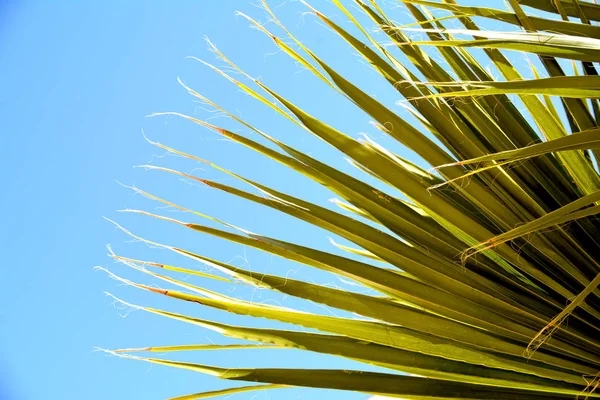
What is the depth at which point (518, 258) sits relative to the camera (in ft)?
3.11

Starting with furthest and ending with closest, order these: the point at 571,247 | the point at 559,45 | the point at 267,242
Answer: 1. the point at 571,247
2. the point at 267,242
3. the point at 559,45

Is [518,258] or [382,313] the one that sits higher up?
[518,258]

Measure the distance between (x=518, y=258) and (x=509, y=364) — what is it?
0.59 ft

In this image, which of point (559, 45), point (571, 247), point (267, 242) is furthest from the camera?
point (571, 247)

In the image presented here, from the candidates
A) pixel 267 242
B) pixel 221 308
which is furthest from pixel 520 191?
pixel 221 308

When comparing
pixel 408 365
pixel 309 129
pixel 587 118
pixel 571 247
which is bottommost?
pixel 408 365

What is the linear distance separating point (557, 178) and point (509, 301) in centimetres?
28

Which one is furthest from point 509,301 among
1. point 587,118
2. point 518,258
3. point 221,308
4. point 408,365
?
point 221,308

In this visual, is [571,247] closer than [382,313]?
No

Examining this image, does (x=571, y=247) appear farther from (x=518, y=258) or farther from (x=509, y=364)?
(x=509, y=364)

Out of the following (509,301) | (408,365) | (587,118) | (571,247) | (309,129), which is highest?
(587,118)

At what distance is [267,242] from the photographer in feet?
2.99

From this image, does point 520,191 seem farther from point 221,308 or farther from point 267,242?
point 221,308

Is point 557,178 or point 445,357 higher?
point 557,178
